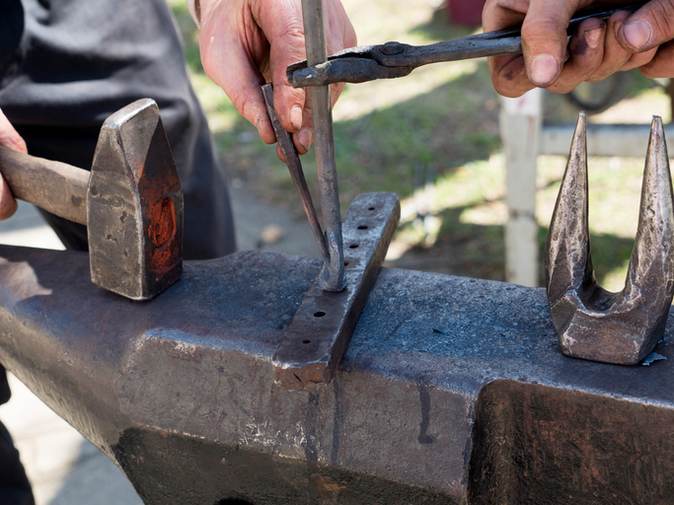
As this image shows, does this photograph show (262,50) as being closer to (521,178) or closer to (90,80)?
(90,80)

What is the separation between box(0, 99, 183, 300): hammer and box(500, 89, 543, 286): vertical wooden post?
1410 mm

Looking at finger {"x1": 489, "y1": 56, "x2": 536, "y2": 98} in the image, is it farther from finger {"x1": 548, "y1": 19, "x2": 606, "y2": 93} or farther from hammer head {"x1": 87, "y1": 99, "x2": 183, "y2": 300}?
hammer head {"x1": 87, "y1": 99, "x2": 183, "y2": 300}

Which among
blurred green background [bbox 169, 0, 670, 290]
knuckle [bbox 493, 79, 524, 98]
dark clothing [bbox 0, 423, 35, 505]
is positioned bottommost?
blurred green background [bbox 169, 0, 670, 290]

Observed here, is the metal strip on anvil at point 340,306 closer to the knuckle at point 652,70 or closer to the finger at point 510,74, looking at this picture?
the finger at point 510,74

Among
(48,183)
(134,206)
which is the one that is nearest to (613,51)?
(134,206)

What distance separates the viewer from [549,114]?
4047 mm

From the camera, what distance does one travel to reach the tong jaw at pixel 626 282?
3.52ft

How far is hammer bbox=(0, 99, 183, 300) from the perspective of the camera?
4.12 ft

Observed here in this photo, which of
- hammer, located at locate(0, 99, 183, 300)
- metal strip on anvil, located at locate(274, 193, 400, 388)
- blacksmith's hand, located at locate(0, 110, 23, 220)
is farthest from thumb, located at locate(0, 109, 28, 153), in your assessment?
metal strip on anvil, located at locate(274, 193, 400, 388)

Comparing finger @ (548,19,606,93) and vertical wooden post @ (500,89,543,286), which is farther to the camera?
vertical wooden post @ (500,89,543,286)

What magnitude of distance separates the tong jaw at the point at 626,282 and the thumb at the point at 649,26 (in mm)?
143

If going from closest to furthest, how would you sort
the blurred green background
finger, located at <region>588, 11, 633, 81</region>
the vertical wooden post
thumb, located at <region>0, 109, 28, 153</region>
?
finger, located at <region>588, 11, 633, 81</region> < thumb, located at <region>0, 109, 28, 153</region> < the vertical wooden post < the blurred green background

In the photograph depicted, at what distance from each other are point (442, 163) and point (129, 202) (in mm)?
2648

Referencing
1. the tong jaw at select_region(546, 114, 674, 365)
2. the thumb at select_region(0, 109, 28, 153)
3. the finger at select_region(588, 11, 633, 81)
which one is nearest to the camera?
the tong jaw at select_region(546, 114, 674, 365)
